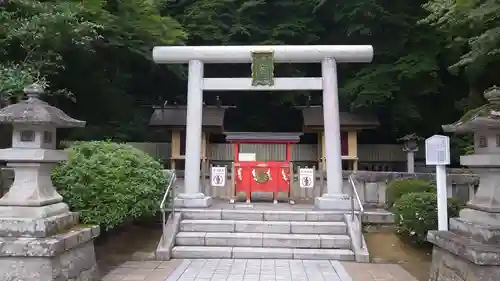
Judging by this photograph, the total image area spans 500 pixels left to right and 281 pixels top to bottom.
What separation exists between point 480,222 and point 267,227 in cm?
462

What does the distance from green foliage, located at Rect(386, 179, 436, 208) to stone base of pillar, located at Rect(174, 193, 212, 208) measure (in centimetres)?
449

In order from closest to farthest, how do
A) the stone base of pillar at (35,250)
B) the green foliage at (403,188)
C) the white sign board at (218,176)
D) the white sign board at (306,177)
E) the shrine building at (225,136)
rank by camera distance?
the stone base of pillar at (35,250)
the green foliage at (403,188)
the white sign board at (306,177)
the white sign board at (218,176)
the shrine building at (225,136)

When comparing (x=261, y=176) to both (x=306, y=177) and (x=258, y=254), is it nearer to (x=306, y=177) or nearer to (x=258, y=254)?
(x=306, y=177)

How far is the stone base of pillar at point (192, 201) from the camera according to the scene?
1108 centimetres

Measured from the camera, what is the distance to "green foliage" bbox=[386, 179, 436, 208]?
1025 cm

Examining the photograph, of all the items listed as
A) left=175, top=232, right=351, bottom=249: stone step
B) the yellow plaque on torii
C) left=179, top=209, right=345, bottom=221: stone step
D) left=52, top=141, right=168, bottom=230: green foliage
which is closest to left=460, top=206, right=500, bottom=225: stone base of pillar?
left=175, top=232, right=351, bottom=249: stone step

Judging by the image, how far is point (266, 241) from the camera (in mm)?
9250

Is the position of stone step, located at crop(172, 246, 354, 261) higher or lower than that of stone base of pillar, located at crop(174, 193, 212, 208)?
lower

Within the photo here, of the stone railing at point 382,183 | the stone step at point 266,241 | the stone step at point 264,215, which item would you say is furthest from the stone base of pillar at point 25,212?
the stone step at point 264,215

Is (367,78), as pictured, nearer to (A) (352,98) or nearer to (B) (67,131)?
(A) (352,98)

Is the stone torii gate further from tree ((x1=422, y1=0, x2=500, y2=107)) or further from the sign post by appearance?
the sign post

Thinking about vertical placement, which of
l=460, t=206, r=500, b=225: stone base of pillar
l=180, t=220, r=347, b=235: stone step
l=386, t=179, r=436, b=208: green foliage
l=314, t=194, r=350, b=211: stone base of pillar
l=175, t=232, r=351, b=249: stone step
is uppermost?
l=386, t=179, r=436, b=208: green foliage

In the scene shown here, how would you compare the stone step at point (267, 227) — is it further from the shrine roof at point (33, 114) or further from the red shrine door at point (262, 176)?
the shrine roof at point (33, 114)

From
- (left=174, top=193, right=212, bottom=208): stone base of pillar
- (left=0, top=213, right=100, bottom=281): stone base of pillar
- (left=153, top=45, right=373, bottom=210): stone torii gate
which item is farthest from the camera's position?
(left=153, top=45, right=373, bottom=210): stone torii gate
